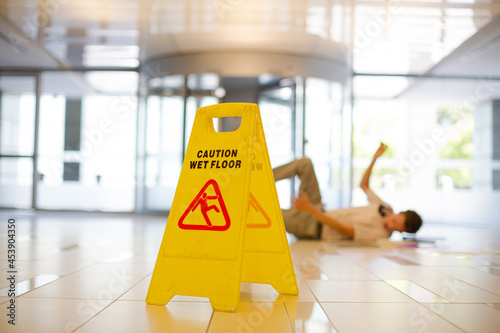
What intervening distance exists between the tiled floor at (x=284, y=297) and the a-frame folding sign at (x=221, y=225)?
90 mm

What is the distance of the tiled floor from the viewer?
4.83 ft

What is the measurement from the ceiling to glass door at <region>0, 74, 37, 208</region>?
49 cm

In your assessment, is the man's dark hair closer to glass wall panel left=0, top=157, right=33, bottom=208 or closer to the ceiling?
the ceiling

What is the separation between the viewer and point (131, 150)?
8.82m

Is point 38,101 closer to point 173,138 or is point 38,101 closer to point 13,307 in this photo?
point 173,138

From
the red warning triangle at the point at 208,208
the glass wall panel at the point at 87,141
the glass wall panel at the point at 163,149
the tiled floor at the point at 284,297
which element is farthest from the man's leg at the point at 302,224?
the glass wall panel at the point at 87,141

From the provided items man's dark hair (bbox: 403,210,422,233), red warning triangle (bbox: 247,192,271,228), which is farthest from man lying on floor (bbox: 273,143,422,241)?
red warning triangle (bbox: 247,192,271,228)

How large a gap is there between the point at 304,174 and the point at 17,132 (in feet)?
23.0

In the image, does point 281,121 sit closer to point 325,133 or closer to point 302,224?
point 325,133

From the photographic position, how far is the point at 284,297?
1866mm

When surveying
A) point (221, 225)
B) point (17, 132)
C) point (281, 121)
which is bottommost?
point (221, 225)

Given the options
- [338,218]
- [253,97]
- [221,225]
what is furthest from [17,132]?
[221,225]

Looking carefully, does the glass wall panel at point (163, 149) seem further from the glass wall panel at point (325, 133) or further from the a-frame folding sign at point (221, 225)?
the a-frame folding sign at point (221, 225)

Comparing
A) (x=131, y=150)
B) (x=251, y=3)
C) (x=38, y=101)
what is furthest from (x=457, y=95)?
(x=38, y=101)
